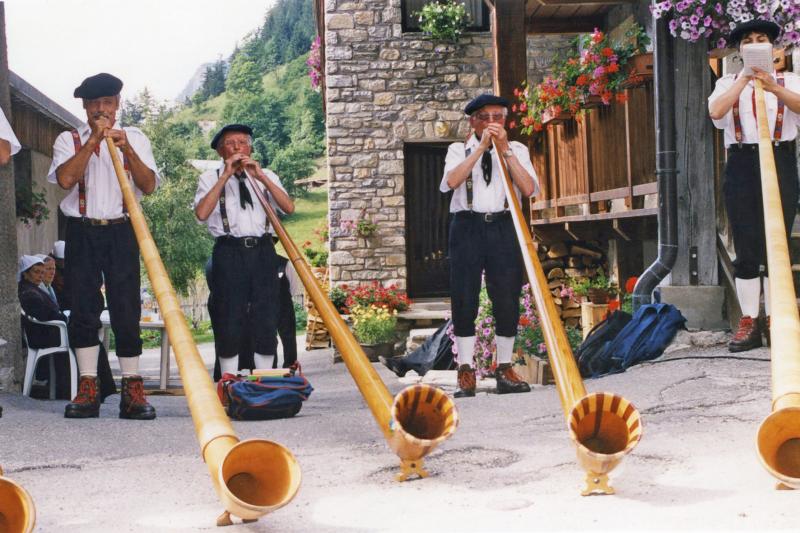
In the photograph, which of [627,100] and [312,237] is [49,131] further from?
[312,237]

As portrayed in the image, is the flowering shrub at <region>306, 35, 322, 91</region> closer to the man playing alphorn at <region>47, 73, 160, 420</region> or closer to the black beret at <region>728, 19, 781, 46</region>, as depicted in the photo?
the man playing alphorn at <region>47, 73, 160, 420</region>

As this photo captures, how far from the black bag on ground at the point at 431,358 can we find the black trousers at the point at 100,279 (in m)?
4.03

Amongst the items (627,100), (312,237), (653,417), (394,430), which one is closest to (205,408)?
(394,430)

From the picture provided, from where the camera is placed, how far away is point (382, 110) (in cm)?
1133

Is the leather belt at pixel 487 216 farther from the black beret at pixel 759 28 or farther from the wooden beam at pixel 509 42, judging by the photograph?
the wooden beam at pixel 509 42

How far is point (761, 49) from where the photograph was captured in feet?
16.0

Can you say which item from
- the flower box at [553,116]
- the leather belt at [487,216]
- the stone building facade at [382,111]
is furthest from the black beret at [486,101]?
the stone building facade at [382,111]

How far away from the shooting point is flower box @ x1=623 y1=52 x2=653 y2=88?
22.7 feet

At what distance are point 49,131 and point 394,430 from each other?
362 inches

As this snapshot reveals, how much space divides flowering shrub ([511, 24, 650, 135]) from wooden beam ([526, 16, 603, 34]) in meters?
1.42

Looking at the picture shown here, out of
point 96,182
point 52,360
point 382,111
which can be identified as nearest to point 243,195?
point 96,182

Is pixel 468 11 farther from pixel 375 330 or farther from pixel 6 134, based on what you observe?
pixel 6 134

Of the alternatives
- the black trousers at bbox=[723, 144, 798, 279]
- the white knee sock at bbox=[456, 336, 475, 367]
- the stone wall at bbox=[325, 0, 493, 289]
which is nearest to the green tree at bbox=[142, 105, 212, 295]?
the stone wall at bbox=[325, 0, 493, 289]

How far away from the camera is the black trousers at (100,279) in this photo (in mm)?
4895
